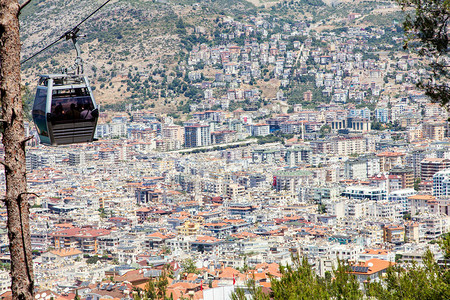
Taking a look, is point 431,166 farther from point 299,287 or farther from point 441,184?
point 299,287

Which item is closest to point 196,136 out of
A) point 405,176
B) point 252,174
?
point 252,174

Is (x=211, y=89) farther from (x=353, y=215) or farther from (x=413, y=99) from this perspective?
(x=353, y=215)

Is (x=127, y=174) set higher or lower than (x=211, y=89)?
lower

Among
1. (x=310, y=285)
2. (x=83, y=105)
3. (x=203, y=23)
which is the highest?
(x=203, y=23)

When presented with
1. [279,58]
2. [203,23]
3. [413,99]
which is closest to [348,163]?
[413,99]

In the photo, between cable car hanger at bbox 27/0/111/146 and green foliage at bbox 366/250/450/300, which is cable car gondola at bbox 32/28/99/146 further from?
green foliage at bbox 366/250/450/300

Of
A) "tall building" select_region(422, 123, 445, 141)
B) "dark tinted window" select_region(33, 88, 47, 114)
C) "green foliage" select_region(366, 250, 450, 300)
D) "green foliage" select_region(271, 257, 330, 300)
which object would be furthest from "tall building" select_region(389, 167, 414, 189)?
"dark tinted window" select_region(33, 88, 47, 114)
